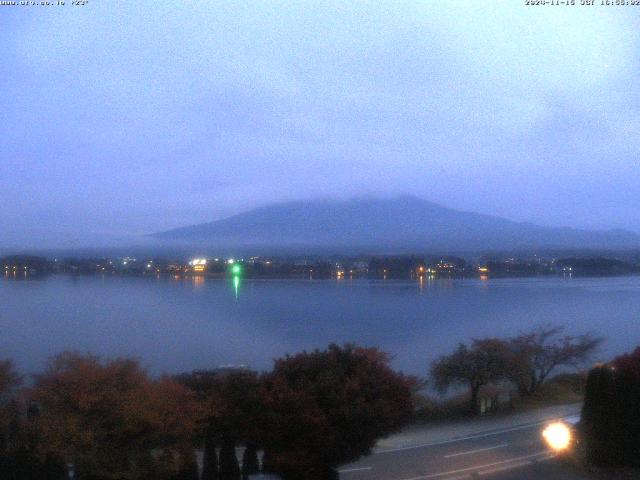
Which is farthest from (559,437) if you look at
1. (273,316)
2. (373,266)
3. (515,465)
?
(373,266)

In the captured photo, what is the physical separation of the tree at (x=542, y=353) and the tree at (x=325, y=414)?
22.5ft

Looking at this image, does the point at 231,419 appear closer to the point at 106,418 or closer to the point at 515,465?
the point at 106,418

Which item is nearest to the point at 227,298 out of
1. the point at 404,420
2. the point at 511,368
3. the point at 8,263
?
the point at 8,263

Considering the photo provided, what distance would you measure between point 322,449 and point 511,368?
294 inches

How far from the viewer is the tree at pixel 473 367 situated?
13.4 m

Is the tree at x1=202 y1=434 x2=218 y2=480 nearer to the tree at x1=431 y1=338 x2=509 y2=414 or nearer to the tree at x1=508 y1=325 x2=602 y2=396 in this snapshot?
the tree at x1=431 y1=338 x2=509 y2=414

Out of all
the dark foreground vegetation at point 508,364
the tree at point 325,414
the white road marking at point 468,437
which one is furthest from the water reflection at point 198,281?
the tree at point 325,414

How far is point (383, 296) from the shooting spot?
21.7 metres

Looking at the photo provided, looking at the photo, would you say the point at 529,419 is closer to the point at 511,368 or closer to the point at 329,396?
the point at 511,368

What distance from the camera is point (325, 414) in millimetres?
7297

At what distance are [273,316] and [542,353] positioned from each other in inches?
257

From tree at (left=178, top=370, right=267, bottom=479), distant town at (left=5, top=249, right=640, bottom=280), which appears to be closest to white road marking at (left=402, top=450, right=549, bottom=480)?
tree at (left=178, top=370, right=267, bottom=479)

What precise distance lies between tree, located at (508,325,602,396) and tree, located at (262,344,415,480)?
22.5ft

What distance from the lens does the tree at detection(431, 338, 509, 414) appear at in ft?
44.1
